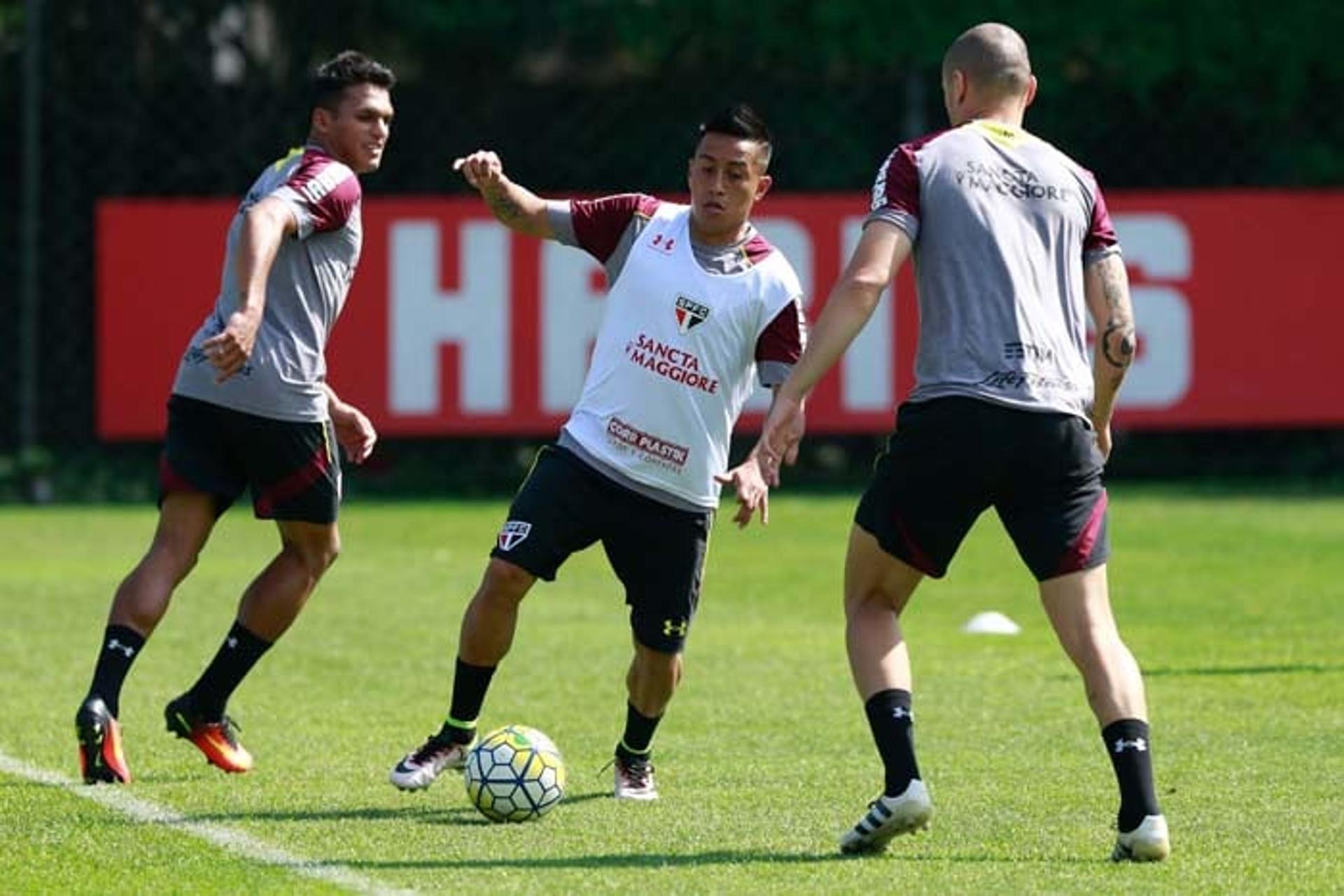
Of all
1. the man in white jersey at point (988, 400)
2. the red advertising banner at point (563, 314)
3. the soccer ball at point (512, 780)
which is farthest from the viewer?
the red advertising banner at point (563, 314)

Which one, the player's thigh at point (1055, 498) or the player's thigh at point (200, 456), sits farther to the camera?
the player's thigh at point (200, 456)

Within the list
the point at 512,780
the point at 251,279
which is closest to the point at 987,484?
the point at 512,780

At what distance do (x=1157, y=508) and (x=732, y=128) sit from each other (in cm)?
1255

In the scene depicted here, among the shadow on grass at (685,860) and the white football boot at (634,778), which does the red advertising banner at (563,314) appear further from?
the shadow on grass at (685,860)

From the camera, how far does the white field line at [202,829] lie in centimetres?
730

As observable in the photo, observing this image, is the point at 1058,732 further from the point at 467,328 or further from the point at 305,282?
the point at 467,328

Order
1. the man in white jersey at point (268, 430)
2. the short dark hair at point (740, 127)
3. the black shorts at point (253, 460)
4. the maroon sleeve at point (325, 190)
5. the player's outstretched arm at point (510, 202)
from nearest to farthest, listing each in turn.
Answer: the short dark hair at point (740, 127)
the player's outstretched arm at point (510, 202)
the maroon sleeve at point (325, 190)
the man in white jersey at point (268, 430)
the black shorts at point (253, 460)

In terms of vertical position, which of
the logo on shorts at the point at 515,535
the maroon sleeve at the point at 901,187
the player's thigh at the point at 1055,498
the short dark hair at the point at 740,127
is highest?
the short dark hair at the point at 740,127

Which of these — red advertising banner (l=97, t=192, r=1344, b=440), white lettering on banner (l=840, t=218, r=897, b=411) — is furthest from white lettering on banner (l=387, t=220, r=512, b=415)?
white lettering on banner (l=840, t=218, r=897, b=411)

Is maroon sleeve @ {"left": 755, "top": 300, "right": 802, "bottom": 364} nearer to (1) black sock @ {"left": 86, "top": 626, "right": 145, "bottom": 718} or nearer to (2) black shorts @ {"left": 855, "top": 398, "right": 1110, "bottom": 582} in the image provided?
(2) black shorts @ {"left": 855, "top": 398, "right": 1110, "bottom": 582}

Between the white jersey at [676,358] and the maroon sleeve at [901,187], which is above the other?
the maroon sleeve at [901,187]

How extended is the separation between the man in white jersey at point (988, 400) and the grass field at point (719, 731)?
44 cm

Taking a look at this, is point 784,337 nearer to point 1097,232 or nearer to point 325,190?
point 1097,232

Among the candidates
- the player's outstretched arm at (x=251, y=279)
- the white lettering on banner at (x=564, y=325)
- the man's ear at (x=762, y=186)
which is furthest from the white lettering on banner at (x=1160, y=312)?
the player's outstretched arm at (x=251, y=279)
